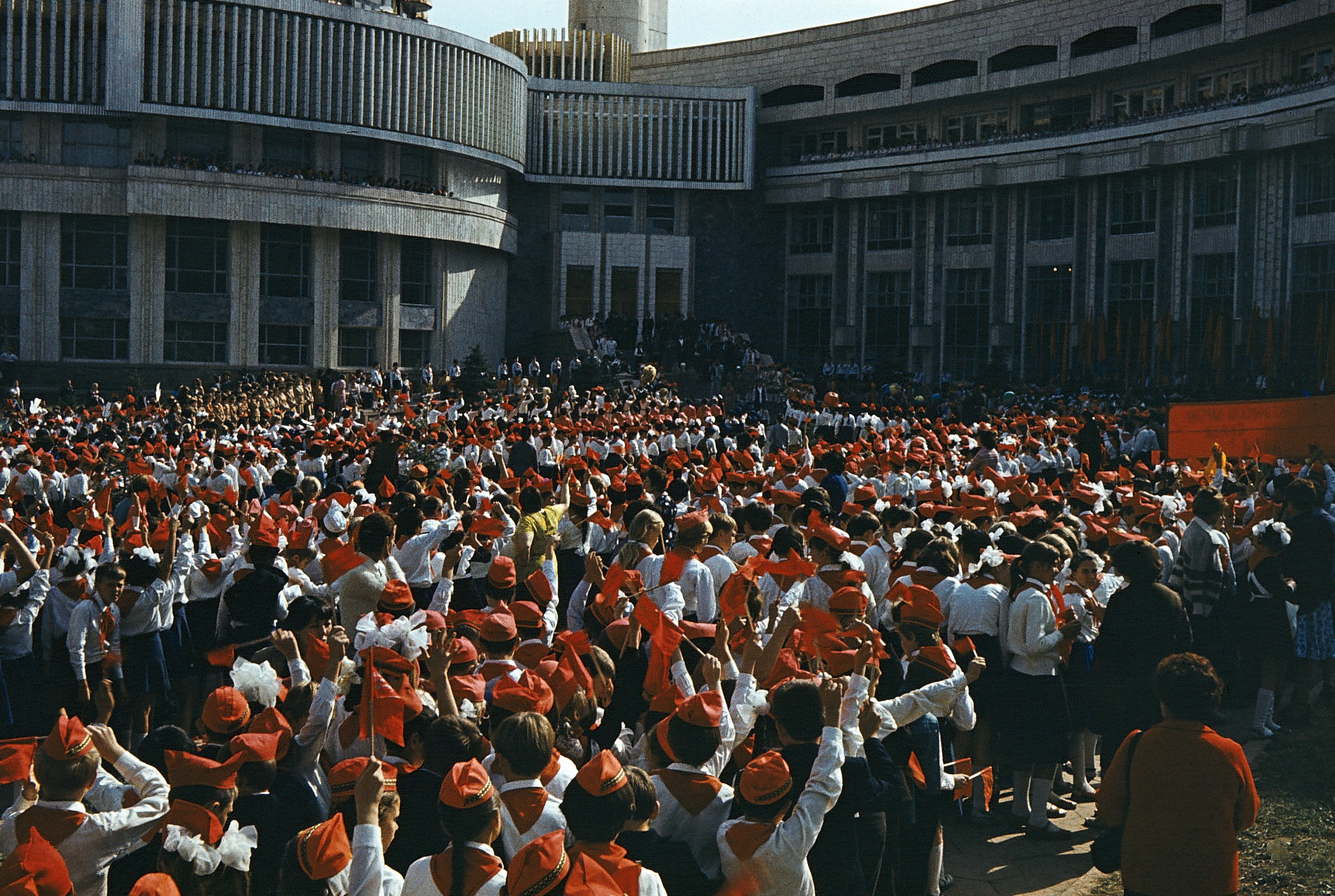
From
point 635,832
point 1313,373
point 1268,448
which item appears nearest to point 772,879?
point 635,832

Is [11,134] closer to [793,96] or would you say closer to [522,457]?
[793,96]

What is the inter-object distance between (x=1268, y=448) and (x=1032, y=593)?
45.2ft

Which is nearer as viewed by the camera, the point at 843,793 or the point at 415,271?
the point at 843,793

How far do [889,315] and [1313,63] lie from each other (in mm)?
19621

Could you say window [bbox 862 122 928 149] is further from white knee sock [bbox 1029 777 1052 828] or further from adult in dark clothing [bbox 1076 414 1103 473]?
white knee sock [bbox 1029 777 1052 828]

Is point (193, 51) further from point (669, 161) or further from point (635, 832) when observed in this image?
point (635, 832)

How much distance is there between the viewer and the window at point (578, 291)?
2286 inches

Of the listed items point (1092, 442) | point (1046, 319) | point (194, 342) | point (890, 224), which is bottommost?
point (1092, 442)

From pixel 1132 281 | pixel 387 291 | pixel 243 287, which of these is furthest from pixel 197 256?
pixel 1132 281

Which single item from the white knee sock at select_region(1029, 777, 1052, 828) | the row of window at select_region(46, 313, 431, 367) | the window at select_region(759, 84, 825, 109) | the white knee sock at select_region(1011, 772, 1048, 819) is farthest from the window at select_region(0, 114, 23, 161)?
the white knee sock at select_region(1029, 777, 1052, 828)

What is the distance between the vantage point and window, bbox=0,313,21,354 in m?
47.0

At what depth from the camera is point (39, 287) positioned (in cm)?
4700

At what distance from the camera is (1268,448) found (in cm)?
2006

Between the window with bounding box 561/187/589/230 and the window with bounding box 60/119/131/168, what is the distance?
1828cm
